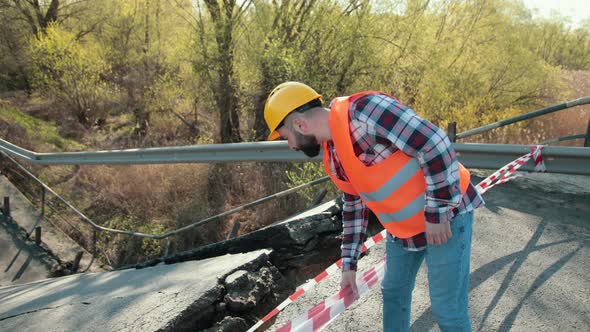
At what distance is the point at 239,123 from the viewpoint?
1236 cm

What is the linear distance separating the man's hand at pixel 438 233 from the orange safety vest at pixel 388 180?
0.09 m

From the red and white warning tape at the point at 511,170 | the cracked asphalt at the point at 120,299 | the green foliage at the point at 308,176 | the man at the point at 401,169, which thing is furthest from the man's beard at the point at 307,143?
the green foliage at the point at 308,176

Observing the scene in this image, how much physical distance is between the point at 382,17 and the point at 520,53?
544cm

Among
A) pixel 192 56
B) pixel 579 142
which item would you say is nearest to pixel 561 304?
pixel 579 142

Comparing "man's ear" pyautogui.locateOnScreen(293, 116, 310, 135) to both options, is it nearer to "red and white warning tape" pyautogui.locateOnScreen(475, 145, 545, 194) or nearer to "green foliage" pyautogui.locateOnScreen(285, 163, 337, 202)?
"red and white warning tape" pyautogui.locateOnScreen(475, 145, 545, 194)

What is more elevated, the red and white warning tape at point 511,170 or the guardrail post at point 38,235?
the red and white warning tape at point 511,170

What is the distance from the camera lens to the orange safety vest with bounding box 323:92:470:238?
1718mm

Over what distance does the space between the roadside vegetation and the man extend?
6.66 m

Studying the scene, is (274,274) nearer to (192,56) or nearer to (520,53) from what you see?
(192,56)

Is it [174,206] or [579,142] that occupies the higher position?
[579,142]

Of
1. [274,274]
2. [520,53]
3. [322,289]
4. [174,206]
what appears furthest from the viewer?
[520,53]

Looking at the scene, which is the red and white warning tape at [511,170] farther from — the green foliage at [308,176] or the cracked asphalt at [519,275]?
the green foliage at [308,176]

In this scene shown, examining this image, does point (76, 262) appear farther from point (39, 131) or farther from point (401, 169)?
point (39, 131)

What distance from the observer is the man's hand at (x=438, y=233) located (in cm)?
174
